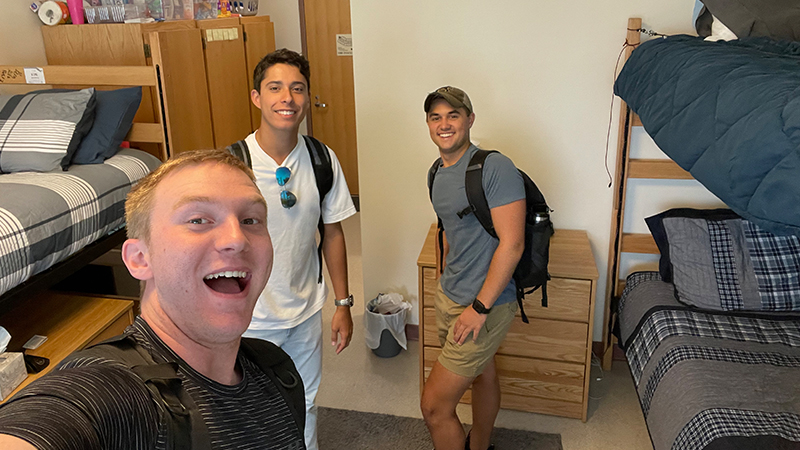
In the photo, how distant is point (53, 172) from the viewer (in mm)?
2354

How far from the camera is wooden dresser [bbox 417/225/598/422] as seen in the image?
245cm

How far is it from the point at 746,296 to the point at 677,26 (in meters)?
1.15

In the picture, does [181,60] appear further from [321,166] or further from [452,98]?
[452,98]

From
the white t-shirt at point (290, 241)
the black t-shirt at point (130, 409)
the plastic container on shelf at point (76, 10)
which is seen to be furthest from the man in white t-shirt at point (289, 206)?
the plastic container on shelf at point (76, 10)

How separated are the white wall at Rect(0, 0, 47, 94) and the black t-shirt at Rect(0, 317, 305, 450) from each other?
Result: 8.99 feet

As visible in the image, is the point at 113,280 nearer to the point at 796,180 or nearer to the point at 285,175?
the point at 285,175

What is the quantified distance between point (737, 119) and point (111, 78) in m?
2.53

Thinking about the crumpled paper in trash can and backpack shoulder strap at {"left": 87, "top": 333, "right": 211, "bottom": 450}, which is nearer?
backpack shoulder strap at {"left": 87, "top": 333, "right": 211, "bottom": 450}

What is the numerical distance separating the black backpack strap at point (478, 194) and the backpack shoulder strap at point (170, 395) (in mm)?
1232

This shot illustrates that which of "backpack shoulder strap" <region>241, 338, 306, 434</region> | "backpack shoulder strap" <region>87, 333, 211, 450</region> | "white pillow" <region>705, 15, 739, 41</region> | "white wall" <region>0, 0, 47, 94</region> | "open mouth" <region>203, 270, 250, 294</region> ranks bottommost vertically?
"backpack shoulder strap" <region>241, 338, 306, 434</region>

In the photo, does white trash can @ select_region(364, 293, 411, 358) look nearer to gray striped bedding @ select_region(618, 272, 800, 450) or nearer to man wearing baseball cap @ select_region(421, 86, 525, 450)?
man wearing baseball cap @ select_region(421, 86, 525, 450)

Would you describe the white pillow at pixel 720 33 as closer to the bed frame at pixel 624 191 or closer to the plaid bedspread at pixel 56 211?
the bed frame at pixel 624 191

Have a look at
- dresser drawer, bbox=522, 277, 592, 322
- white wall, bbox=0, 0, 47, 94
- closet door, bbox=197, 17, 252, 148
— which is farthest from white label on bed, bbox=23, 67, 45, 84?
dresser drawer, bbox=522, 277, 592, 322

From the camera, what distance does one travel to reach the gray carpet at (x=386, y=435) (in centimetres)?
240
